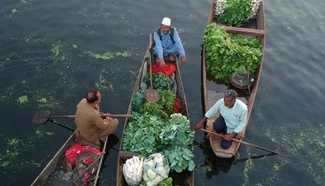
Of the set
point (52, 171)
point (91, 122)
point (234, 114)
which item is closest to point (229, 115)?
point (234, 114)

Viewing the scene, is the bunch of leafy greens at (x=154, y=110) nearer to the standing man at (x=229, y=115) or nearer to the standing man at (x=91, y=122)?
the standing man at (x=91, y=122)

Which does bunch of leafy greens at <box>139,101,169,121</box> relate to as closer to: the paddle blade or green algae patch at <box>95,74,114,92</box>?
green algae patch at <box>95,74,114,92</box>

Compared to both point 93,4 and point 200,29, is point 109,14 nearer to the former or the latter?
point 93,4

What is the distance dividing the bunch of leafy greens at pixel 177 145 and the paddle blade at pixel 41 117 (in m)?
3.32

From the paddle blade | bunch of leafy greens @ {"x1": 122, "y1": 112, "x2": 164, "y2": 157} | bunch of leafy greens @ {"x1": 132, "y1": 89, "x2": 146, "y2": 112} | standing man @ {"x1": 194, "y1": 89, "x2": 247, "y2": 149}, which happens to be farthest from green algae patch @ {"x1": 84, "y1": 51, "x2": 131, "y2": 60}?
standing man @ {"x1": 194, "y1": 89, "x2": 247, "y2": 149}

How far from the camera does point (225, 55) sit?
360 inches

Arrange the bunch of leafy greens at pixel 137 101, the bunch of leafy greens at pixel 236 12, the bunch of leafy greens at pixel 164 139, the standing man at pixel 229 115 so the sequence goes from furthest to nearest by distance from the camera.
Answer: the bunch of leafy greens at pixel 236 12, the bunch of leafy greens at pixel 137 101, the bunch of leafy greens at pixel 164 139, the standing man at pixel 229 115

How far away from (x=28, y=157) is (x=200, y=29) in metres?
7.54

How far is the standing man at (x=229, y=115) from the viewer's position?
6503 mm

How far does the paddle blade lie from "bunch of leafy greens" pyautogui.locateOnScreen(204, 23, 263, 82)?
→ 4.65 m

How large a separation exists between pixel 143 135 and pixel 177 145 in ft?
2.56

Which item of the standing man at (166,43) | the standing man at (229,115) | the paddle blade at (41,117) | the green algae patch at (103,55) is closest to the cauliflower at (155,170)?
the standing man at (229,115)

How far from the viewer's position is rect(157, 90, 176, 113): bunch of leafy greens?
7.94m

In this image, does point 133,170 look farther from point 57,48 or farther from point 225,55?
point 57,48
